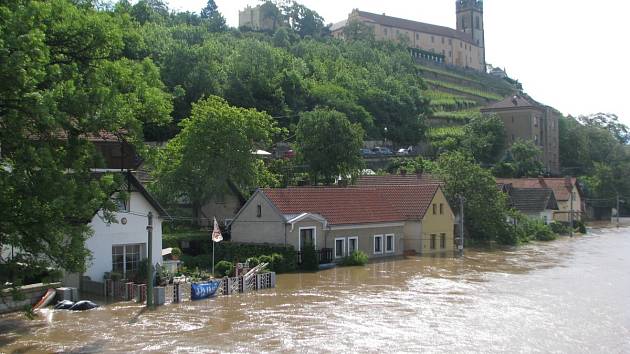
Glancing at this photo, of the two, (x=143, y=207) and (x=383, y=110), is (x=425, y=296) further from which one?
(x=383, y=110)

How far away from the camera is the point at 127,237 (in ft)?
103

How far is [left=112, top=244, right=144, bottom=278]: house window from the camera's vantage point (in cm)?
3117

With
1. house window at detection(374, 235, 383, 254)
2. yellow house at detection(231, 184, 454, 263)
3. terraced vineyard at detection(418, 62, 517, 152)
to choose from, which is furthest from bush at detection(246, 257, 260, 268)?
terraced vineyard at detection(418, 62, 517, 152)

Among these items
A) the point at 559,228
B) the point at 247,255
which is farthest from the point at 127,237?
the point at 559,228

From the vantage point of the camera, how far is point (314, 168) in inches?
2189

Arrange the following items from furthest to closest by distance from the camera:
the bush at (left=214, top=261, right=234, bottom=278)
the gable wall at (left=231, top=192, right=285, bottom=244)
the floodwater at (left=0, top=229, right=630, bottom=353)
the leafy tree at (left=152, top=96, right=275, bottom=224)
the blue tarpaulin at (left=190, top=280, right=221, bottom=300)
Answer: the leafy tree at (left=152, top=96, right=275, bottom=224) → the gable wall at (left=231, top=192, right=285, bottom=244) → the bush at (left=214, top=261, right=234, bottom=278) → the blue tarpaulin at (left=190, top=280, right=221, bottom=300) → the floodwater at (left=0, top=229, right=630, bottom=353)

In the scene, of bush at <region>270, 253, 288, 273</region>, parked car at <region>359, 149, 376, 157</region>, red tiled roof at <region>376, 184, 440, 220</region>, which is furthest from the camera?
parked car at <region>359, 149, 376, 157</region>

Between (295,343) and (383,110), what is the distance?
74.8m

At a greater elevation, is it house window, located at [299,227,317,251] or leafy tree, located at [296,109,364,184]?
leafy tree, located at [296,109,364,184]

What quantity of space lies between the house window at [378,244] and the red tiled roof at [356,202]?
3.46 feet

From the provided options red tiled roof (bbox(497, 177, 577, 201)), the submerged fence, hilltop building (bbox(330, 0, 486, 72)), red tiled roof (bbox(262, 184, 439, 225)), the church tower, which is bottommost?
the submerged fence

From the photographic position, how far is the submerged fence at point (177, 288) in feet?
92.9

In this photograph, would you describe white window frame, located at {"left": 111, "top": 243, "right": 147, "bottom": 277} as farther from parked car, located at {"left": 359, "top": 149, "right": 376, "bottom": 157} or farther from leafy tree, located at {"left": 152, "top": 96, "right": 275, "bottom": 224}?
parked car, located at {"left": 359, "top": 149, "right": 376, "bottom": 157}

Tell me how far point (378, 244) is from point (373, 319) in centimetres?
1819
